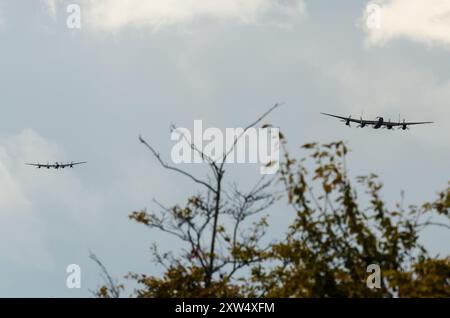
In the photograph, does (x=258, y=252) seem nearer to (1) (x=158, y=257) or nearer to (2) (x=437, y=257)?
(1) (x=158, y=257)

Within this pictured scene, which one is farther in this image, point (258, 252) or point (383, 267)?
point (258, 252)

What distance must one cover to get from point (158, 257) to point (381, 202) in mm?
7664

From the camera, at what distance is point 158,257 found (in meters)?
23.8

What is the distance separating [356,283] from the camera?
1797 cm
